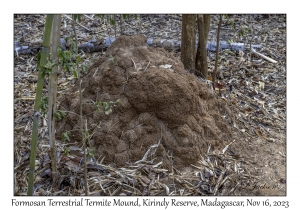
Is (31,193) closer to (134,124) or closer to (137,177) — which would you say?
(137,177)

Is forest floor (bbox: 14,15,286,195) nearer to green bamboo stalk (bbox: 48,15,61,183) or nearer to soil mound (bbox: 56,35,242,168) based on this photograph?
soil mound (bbox: 56,35,242,168)

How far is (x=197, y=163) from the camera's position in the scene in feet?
12.0

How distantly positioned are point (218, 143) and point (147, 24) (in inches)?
156

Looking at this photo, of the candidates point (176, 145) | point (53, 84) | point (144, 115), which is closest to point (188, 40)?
point (144, 115)

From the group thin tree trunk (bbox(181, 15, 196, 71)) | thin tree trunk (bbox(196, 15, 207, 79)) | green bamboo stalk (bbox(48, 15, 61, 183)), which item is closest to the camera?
green bamboo stalk (bbox(48, 15, 61, 183))

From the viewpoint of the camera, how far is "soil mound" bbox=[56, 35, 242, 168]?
3.59m

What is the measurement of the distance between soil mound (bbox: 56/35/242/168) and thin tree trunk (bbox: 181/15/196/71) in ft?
2.82

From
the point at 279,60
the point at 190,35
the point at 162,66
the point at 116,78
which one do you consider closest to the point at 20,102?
the point at 116,78

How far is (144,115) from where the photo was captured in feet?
12.1

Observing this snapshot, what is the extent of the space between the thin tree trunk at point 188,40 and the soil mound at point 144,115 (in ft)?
2.82

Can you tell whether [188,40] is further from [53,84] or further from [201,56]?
[53,84]

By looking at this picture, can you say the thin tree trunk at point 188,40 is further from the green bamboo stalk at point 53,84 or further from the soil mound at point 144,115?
the green bamboo stalk at point 53,84

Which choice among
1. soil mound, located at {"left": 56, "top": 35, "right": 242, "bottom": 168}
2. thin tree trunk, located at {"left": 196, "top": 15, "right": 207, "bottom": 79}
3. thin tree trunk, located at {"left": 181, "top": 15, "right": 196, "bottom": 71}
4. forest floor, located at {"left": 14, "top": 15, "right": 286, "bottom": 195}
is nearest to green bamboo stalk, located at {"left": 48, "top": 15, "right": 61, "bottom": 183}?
forest floor, located at {"left": 14, "top": 15, "right": 286, "bottom": 195}

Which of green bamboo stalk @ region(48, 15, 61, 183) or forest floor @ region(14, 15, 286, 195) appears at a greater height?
green bamboo stalk @ region(48, 15, 61, 183)
